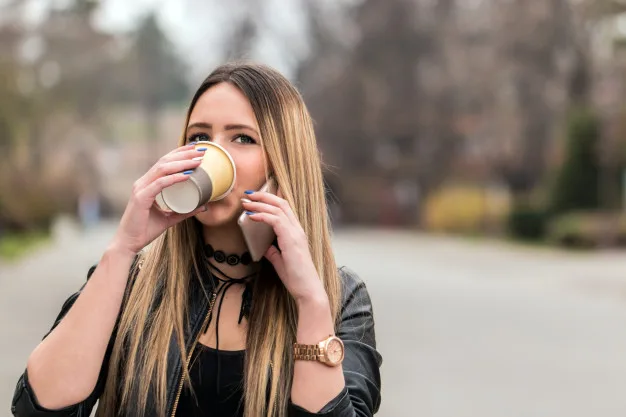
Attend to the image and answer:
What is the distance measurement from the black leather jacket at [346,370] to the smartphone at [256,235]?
0.80 feet

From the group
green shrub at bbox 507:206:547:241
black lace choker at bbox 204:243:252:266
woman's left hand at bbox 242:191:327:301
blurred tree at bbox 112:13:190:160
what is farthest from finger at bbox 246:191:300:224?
blurred tree at bbox 112:13:190:160

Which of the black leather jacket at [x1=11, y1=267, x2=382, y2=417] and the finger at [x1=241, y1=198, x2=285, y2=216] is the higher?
the finger at [x1=241, y1=198, x2=285, y2=216]

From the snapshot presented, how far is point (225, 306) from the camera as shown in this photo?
2293mm

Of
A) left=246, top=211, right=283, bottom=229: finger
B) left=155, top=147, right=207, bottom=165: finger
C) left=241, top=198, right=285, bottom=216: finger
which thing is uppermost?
left=155, top=147, right=207, bottom=165: finger

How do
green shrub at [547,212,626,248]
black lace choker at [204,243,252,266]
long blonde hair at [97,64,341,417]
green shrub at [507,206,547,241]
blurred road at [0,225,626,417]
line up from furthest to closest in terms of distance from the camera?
green shrub at [507,206,547,241] < green shrub at [547,212,626,248] < blurred road at [0,225,626,417] < black lace choker at [204,243,252,266] < long blonde hair at [97,64,341,417]

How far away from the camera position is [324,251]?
2.27 metres

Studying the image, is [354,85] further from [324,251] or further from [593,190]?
[324,251]

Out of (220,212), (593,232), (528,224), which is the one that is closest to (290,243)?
(220,212)

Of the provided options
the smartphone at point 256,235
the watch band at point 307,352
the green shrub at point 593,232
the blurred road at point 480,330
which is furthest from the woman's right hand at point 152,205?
the green shrub at point 593,232

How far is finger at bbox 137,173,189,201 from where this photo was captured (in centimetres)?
205

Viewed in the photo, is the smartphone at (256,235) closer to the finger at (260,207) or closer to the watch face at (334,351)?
the finger at (260,207)

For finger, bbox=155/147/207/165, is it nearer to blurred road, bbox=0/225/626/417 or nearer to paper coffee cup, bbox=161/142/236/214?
paper coffee cup, bbox=161/142/236/214

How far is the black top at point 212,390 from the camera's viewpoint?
86.4 inches

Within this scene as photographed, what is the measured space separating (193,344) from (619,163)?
31958 millimetres
